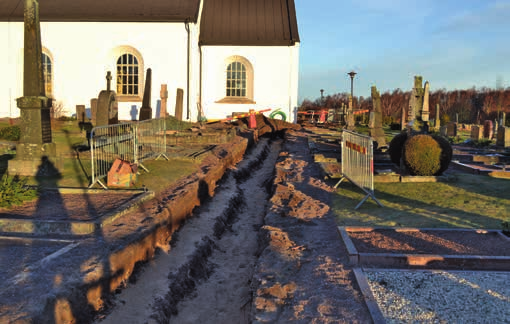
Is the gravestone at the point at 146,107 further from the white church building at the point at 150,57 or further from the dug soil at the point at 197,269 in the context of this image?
the dug soil at the point at 197,269

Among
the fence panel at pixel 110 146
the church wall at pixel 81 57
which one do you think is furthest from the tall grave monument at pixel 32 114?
the church wall at pixel 81 57

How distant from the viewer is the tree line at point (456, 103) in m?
33.8

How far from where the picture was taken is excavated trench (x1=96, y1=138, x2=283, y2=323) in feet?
15.4

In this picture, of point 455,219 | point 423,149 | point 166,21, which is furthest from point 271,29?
point 455,219

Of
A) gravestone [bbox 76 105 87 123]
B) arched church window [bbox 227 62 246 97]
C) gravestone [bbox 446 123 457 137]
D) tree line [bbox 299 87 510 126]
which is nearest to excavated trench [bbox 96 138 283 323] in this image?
gravestone [bbox 76 105 87 123]

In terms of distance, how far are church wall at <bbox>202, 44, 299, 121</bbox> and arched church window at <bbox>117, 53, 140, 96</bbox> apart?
391 centimetres

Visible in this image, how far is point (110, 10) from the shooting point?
84.6 ft

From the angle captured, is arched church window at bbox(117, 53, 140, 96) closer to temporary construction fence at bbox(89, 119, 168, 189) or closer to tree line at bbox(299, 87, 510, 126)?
temporary construction fence at bbox(89, 119, 168, 189)

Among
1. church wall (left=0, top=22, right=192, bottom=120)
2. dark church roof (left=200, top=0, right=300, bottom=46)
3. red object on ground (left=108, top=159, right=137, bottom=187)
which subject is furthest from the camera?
dark church roof (left=200, top=0, right=300, bottom=46)

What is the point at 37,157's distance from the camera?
364 inches

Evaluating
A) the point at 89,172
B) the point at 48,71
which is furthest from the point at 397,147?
the point at 48,71

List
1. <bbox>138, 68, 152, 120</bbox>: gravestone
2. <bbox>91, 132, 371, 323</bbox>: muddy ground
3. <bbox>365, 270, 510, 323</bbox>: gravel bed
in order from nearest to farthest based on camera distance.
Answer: <bbox>365, 270, 510, 323</bbox>: gravel bed, <bbox>91, 132, 371, 323</bbox>: muddy ground, <bbox>138, 68, 152, 120</bbox>: gravestone

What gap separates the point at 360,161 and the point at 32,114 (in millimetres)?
6665

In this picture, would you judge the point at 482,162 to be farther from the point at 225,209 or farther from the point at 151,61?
Result: the point at 151,61
